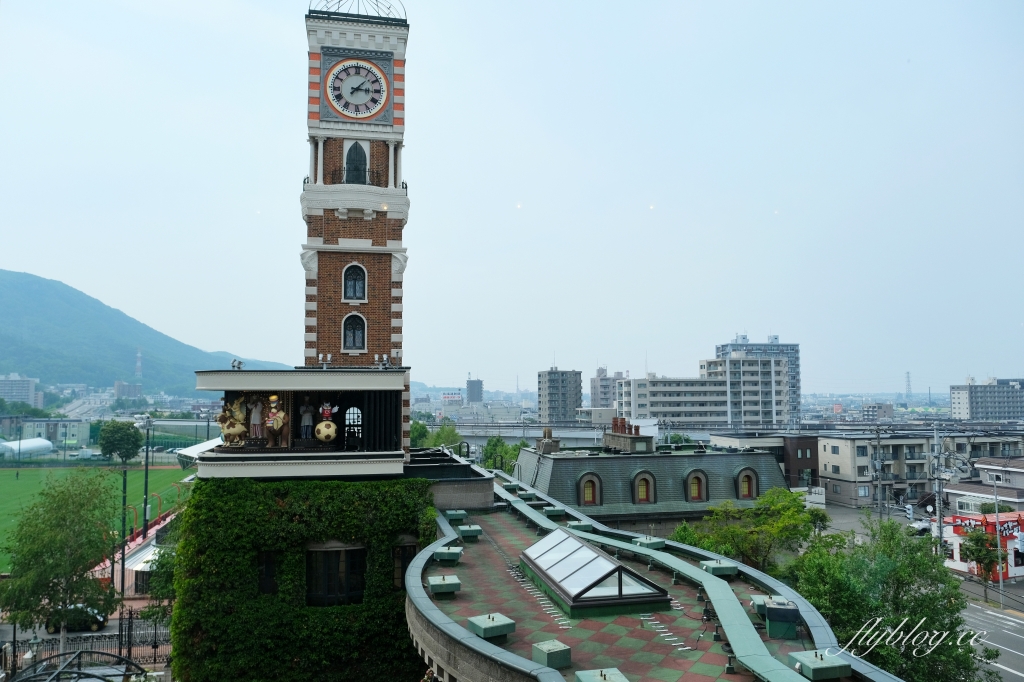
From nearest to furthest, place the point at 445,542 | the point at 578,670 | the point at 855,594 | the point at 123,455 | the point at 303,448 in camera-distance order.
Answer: the point at 578,670 → the point at 445,542 → the point at 855,594 → the point at 303,448 → the point at 123,455

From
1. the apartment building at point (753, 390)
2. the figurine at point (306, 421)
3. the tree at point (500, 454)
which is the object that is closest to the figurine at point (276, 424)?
the figurine at point (306, 421)

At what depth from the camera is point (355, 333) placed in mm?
36719

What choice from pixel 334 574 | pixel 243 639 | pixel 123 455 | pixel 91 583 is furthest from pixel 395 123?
pixel 123 455

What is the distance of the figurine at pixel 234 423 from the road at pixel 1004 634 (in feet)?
125

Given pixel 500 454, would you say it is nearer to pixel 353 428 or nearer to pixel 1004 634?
pixel 353 428

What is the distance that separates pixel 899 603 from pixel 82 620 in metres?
42.6

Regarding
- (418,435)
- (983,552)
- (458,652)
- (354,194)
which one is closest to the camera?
(458,652)

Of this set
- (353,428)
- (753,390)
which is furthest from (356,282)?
(753,390)

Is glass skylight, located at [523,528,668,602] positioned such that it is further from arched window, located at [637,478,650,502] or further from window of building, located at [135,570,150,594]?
window of building, located at [135,570,150,594]

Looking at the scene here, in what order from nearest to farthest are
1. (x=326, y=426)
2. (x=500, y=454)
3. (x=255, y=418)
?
1. (x=255, y=418)
2. (x=326, y=426)
3. (x=500, y=454)

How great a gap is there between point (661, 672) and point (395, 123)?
108 feet

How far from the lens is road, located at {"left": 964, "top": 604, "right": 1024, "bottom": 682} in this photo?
33.6 meters

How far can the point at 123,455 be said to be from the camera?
11444 centimetres

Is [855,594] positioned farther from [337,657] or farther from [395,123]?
[395,123]
